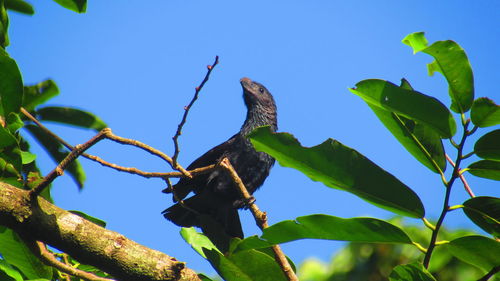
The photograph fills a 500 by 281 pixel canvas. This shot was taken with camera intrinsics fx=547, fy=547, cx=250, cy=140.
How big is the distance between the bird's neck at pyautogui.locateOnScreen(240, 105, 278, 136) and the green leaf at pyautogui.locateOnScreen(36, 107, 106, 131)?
246cm

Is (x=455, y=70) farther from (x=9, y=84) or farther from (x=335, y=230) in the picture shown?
(x=9, y=84)

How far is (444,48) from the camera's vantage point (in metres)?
1.67

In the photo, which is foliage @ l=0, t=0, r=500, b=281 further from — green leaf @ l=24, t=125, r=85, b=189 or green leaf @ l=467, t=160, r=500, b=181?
green leaf @ l=24, t=125, r=85, b=189

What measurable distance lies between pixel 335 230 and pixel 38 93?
7.50 feet

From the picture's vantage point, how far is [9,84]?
2.20 metres

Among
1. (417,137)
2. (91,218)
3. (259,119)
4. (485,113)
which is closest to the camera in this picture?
(485,113)

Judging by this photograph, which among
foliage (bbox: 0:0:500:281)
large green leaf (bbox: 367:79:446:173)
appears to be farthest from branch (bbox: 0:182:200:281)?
large green leaf (bbox: 367:79:446:173)

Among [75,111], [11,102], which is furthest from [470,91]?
[75,111]

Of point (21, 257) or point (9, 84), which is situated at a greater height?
point (9, 84)

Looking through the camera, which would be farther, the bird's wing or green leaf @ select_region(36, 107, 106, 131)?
the bird's wing

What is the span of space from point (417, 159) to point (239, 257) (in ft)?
2.33

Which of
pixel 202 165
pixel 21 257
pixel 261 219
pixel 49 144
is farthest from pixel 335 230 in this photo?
pixel 202 165

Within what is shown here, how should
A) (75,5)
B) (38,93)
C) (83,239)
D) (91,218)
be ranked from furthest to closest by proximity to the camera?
1. (38,93)
2. (75,5)
3. (91,218)
4. (83,239)

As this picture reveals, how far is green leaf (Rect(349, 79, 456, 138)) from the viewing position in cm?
163
